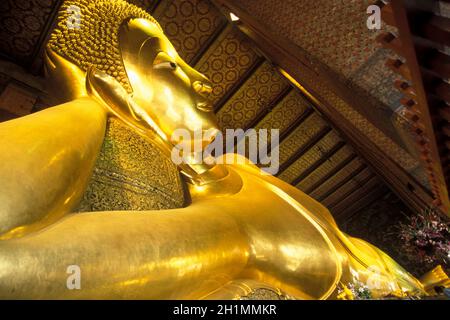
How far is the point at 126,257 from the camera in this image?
0.63 metres

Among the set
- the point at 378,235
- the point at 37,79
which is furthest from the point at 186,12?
the point at 378,235

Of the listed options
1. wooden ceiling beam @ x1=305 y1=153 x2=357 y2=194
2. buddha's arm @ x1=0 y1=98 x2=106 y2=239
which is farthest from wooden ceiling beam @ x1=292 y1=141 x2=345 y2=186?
buddha's arm @ x1=0 y1=98 x2=106 y2=239

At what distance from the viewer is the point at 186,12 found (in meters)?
3.48

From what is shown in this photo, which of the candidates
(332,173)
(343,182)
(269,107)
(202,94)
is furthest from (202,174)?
(343,182)

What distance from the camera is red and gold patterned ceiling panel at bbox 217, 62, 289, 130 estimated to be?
412 cm

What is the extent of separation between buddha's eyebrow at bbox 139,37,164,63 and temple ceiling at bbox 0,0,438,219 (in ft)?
5.66

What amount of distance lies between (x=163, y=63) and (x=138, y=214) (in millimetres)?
816

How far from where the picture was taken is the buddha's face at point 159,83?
1352 millimetres

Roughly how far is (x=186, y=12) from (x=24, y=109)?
189 centimetres

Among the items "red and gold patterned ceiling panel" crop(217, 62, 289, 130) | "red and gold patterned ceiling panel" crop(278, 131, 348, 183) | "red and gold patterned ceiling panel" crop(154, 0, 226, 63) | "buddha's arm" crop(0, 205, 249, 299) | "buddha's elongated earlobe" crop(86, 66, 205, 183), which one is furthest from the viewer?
"red and gold patterned ceiling panel" crop(278, 131, 348, 183)

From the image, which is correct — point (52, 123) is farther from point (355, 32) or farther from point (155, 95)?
point (355, 32)

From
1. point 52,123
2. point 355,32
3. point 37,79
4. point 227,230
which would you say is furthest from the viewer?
point 37,79

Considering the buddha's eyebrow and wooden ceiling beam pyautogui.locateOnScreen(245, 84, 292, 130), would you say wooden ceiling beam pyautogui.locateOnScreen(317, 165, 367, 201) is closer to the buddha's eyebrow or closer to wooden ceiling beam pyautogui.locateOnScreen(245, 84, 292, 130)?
wooden ceiling beam pyautogui.locateOnScreen(245, 84, 292, 130)

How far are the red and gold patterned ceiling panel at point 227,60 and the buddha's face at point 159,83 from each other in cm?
245
